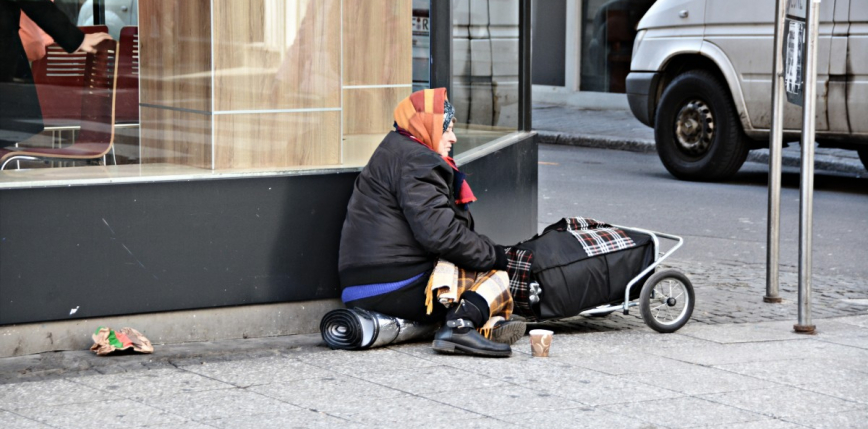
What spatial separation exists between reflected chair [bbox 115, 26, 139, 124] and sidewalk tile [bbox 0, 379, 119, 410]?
4.58 ft

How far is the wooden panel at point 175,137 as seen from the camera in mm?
5648

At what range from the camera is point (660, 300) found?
592 cm

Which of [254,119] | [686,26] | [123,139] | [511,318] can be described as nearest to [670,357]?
[511,318]

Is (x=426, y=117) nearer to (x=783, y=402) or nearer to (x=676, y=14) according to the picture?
(x=783, y=402)

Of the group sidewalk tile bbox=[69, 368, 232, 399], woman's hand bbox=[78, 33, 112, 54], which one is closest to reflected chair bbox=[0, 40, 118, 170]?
woman's hand bbox=[78, 33, 112, 54]

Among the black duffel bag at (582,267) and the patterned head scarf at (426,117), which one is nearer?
the patterned head scarf at (426,117)

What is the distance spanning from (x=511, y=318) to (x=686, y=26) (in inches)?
274

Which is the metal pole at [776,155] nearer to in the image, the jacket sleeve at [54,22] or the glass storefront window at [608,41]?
the jacket sleeve at [54,22]

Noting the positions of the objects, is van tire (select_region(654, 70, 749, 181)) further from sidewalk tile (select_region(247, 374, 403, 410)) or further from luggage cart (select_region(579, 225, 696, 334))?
sidewalk tile (select_region(247, 374, 403, 410))

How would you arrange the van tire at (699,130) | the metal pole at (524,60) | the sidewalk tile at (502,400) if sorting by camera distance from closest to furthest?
the sidewalk tile at (502,400) → the metal pole at (524,60) → the van tire at (699,130)

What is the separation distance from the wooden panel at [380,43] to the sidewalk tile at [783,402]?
2509 millimetres

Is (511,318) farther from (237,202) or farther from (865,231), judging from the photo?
(865,231)

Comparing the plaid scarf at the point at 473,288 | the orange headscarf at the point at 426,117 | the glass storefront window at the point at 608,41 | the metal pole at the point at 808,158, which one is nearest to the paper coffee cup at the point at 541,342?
the plaid scarf at the point at 473,288

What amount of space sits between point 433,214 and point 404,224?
181 millimetres
